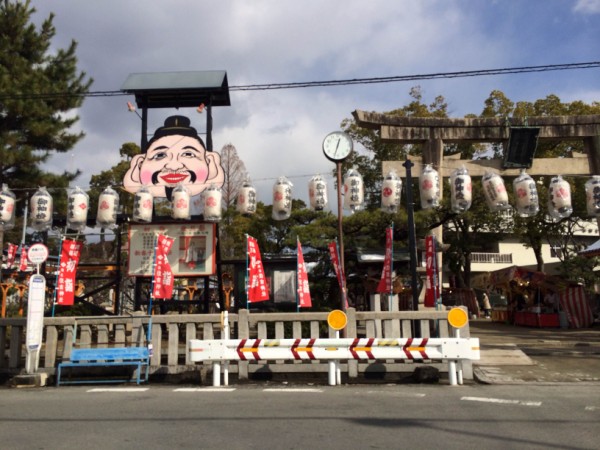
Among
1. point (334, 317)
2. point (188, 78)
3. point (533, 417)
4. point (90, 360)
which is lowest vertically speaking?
point (533, 417)

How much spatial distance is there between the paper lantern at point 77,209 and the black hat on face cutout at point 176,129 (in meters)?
3.26

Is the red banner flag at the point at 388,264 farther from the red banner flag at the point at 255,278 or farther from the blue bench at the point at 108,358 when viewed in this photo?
the blue bench at the point at 108,358

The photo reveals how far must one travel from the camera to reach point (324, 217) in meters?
20.5

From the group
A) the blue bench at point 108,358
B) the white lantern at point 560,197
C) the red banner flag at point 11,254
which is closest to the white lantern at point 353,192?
the white lantern at point 560,197

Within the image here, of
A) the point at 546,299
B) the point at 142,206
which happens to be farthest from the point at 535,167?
the point at 142,206

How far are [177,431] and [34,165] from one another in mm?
18440

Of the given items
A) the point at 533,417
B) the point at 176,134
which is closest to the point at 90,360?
the point at 533,417

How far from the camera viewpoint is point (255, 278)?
45.6 feet

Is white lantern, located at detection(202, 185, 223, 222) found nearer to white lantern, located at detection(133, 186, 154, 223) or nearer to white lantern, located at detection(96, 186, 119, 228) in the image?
white lantern, located at detection(133, 186, 154, 223)

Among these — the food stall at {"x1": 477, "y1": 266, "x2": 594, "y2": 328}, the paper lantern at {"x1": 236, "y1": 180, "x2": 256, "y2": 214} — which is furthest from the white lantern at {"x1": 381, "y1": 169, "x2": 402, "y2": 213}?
the food stall at {"x1": 477, "y1": 266, "x2": 594, "y2": 328}

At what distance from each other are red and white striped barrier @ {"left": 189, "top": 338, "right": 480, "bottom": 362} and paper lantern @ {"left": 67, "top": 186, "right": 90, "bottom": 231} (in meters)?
7.22

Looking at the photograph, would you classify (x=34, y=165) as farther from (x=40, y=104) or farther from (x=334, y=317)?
(x=334, y=317)

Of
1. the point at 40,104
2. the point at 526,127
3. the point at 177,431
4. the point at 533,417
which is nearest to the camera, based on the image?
the point at 177,431

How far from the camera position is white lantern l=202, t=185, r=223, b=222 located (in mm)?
14547
